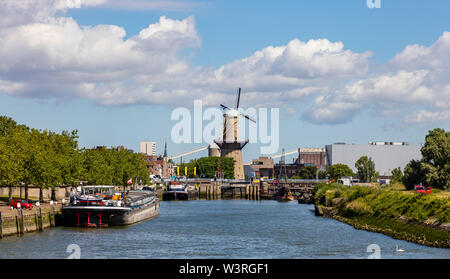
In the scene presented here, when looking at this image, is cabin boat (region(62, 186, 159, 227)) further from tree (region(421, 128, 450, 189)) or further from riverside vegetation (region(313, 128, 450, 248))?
tree (region(421, 128, 450, 189))

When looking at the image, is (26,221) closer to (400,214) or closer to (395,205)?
(400,214)

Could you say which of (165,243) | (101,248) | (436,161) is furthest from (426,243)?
(436,161)

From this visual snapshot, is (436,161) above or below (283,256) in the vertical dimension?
above

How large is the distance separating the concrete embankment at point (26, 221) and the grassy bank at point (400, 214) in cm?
3884

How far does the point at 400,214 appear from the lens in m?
74.3

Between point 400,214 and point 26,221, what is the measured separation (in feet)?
142

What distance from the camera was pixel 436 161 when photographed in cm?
12669

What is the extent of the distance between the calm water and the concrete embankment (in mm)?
1351

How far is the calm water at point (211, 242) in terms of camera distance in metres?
54.2

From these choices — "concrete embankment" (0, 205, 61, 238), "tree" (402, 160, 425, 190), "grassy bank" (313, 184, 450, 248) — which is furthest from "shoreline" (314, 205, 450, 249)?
"tree" (402, 160, 425, 190)

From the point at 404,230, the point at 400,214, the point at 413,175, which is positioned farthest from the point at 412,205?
the point at 413,175
